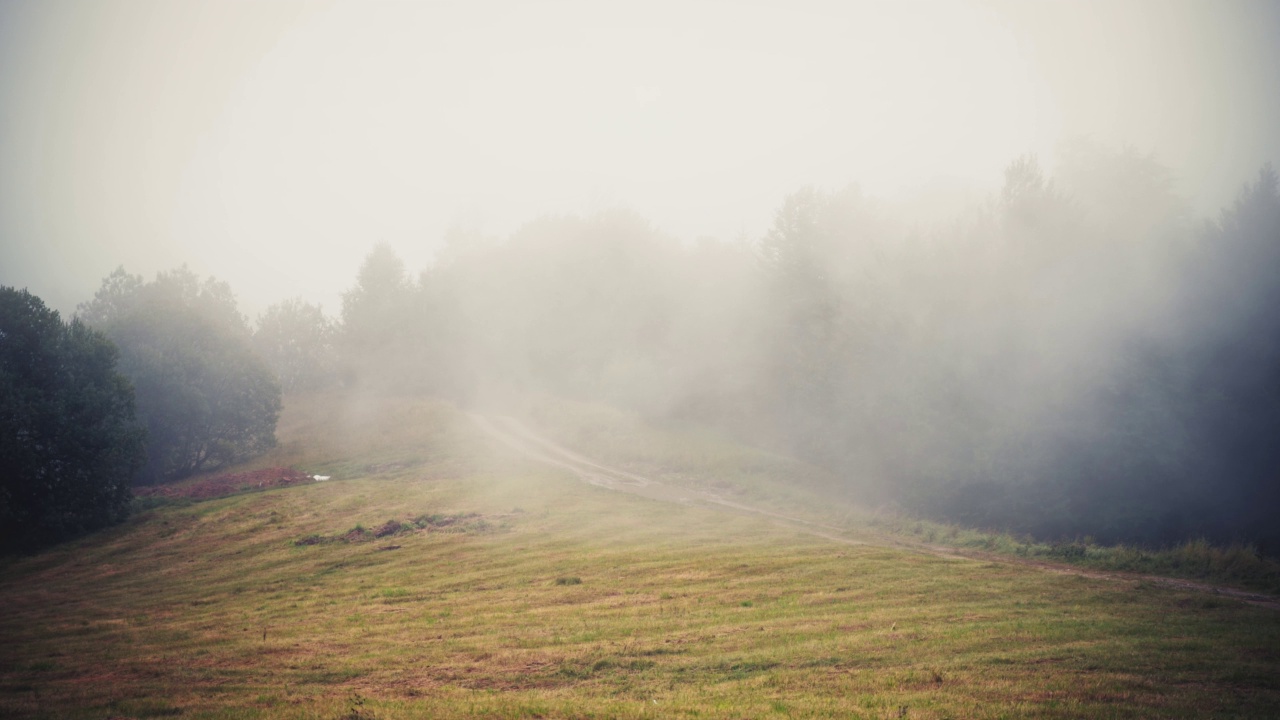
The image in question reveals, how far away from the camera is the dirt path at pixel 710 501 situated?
54.7 ft

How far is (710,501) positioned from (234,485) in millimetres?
36007

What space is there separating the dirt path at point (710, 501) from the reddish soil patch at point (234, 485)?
18.1 metres

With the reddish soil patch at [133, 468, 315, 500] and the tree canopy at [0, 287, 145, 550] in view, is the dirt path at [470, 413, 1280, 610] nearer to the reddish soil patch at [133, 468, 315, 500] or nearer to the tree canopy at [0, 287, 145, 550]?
the reddish soil patch at [133, 468, 315, 500]

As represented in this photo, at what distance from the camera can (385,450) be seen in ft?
169

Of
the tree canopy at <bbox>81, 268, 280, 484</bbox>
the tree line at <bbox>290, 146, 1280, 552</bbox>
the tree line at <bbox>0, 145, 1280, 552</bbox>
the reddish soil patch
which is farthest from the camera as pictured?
the tree canopy at <bbox>81, 268, 280, 484</bbox>

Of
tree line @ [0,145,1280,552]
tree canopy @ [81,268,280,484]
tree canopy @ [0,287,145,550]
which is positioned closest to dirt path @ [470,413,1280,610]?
tree line @ [0,145,1280,552]

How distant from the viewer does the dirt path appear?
16.7m

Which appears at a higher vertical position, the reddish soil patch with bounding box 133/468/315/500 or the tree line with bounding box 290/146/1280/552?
the tree line with bounding box 290/146/1280/552

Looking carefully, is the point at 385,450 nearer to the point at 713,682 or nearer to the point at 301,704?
the point at 301,704

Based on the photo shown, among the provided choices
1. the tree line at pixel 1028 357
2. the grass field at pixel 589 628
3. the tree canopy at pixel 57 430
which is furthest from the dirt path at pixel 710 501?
the tree canopy at pixel 57 430

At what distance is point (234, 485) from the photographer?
4012 cm

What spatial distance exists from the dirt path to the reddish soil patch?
59.5 feet

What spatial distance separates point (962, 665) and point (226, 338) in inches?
2735

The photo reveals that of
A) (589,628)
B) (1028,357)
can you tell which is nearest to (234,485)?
(589,628)
